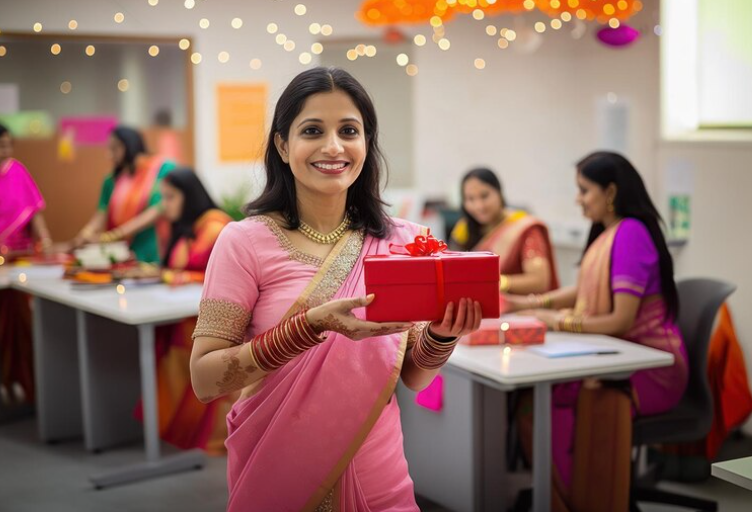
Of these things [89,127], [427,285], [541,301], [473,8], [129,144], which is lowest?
[541,301]

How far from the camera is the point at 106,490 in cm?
409

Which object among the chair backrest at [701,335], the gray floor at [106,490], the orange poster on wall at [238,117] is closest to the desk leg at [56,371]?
the gray floor at [106,490]

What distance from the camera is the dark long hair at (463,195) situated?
4.45 m

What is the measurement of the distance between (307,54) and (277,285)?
194 inches

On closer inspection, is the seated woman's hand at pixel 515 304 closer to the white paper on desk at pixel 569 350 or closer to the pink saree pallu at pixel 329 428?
the white paper on desk at pixel 569 350

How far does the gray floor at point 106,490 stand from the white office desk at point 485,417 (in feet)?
0.70

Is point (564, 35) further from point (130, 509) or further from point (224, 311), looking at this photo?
point (224, 311)

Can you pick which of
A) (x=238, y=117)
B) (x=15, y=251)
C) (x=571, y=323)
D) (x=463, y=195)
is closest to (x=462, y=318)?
(x=571, y=323)

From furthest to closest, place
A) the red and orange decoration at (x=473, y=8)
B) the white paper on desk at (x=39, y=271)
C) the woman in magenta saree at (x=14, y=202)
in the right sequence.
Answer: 1. the woman in magenta saree at (x=14, y=202)
2. the white paper on desk at (x=39, y=271)
3. the red and orange decoration at (x=473, y=8)

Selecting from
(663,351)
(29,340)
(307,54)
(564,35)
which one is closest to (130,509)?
(29,340)

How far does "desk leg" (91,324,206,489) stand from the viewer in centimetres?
411

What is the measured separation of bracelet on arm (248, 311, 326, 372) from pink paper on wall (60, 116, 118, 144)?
5.05 metres

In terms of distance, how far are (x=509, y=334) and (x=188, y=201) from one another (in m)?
1.99

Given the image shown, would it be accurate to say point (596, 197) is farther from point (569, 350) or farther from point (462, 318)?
point (462, 318)
